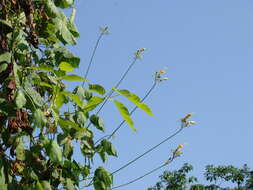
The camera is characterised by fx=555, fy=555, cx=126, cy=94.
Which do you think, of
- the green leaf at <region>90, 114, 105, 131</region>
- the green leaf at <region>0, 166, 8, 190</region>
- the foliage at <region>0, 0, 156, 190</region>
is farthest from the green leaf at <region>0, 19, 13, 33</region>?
the green leaf at <region>0, 166, 8, 190</region>

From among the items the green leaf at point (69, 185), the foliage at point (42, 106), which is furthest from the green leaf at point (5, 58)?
the green leaf at point (69, 185)

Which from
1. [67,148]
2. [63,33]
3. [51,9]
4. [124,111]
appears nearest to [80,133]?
[67,148]

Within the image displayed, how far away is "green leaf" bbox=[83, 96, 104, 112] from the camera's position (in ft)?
7.62

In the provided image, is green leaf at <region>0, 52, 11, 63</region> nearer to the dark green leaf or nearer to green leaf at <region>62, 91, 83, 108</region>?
green leaf at <region>62, 91, 83, 108</region>

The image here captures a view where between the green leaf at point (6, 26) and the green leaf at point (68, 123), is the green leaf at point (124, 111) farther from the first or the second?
the green leaf at point (6, 26)

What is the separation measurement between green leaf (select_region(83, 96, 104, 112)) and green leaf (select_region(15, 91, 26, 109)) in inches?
15.0

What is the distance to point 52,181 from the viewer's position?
7.57ft

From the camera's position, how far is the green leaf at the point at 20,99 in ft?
6.57

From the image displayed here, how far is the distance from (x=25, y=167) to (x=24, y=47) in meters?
0.49

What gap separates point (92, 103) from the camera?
236 cm

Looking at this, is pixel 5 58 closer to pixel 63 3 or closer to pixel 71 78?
pixel 71 78

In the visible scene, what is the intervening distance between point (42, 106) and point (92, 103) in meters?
0.25

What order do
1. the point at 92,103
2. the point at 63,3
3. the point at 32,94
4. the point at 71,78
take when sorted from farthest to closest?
the point at 63,3 → the point at 92,103 → the point at 71,78 → the point at 32,94

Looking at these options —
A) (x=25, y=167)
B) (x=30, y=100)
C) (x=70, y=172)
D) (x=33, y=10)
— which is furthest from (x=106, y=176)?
(x=33, y=10)
